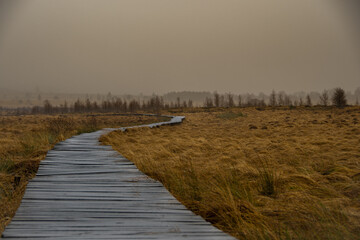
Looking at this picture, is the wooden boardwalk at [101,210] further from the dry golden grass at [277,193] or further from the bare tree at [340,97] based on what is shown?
the bare tree at [340,97]

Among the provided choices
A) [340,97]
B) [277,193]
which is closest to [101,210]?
[277,193]

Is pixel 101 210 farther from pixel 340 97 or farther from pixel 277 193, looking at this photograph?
pixel 340 97

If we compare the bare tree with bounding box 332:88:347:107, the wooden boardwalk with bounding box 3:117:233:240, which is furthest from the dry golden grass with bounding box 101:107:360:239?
the bare tree with bounding box 332:88:347:107

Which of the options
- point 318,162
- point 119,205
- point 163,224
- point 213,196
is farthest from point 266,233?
point 318,162

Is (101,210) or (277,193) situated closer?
(101,210)

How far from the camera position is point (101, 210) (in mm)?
2752

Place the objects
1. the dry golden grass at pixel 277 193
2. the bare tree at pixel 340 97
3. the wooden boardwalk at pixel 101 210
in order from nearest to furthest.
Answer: the wooden boardwalk at pixel 101 210, the dry golden grass at pixel 277 193, the bare tree at pixel 340 97

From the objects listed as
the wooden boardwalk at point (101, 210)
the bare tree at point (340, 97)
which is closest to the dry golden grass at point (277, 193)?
the wooden boardwalk at point (101, 210)

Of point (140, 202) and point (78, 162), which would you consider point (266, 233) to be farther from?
point (78, 162)

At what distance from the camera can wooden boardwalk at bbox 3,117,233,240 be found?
222 cm

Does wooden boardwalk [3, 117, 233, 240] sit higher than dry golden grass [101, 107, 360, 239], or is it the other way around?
wooden boardwalk [3, 117, 233, 240]

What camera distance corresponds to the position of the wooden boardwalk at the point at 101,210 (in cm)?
222

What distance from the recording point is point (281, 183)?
14.6 feet

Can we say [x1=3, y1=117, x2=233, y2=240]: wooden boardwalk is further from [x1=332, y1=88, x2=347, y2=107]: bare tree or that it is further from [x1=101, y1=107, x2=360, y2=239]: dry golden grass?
[x1=332, y1=88, x2=347, y2=107]: bare tree
